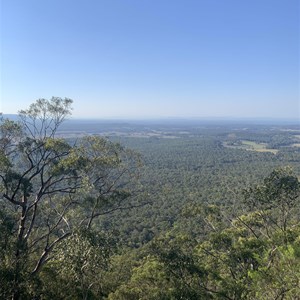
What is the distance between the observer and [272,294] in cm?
920

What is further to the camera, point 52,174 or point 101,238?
point 52,174

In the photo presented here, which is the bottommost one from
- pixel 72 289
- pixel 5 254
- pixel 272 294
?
pixel 72 289

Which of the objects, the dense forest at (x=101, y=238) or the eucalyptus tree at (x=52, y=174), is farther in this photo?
the eucalyptus tree at (x=52, y=174)

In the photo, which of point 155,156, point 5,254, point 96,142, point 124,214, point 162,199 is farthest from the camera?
point 155,156

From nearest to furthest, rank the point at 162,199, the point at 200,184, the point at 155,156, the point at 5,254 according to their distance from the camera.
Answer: the point at 5,254 → the point at 162,199 → the point at 200,184 → the point at 155,156

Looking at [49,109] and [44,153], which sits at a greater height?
[49,109]

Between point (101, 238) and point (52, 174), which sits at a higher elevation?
point (52, 174)

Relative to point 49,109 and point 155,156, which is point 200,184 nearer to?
point 155,156

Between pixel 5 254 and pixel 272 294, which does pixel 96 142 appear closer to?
pixel 5 254

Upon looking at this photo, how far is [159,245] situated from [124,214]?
99.4 feet

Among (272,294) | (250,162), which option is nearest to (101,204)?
(272,294)

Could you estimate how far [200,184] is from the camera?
6669 cm

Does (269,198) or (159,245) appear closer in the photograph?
(159,245)

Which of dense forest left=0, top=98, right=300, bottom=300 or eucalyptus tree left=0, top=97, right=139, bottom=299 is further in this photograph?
eucalyptus tree left=0, top=97, right=139, bottom=299
